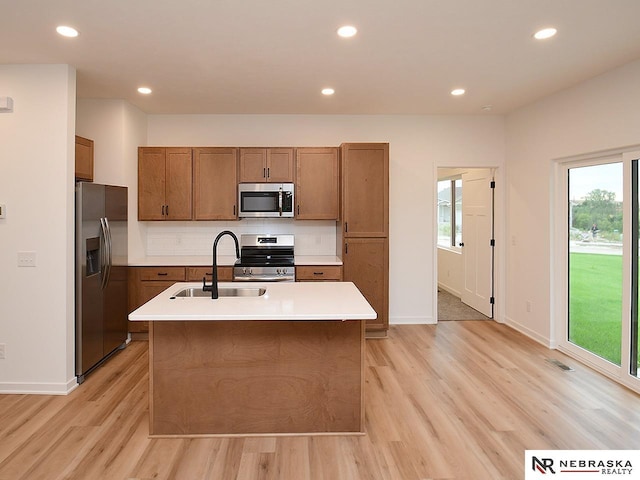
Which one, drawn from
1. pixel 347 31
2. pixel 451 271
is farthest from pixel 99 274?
pixel 451 271

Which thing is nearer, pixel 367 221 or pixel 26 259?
pixel 26 259

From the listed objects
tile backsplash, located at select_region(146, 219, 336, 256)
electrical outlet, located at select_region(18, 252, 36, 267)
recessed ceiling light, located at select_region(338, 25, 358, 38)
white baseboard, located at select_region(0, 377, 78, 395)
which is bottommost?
white baseboard, located at select_region(0, 377, 78, 395)

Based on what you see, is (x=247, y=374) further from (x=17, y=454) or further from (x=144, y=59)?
(x=144, y=59)

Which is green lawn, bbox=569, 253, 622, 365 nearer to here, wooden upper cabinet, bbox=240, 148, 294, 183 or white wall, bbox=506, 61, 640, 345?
white wall, bbox=506, 61, 640, 345

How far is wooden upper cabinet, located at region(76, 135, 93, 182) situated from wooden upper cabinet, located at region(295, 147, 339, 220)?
2126mm

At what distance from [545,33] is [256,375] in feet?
9.81

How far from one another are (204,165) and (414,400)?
339 cm

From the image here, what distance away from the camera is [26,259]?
3.43 meters

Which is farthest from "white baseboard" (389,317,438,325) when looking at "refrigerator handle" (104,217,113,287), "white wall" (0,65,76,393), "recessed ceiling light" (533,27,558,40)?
"white wall" (0,65,76,393)

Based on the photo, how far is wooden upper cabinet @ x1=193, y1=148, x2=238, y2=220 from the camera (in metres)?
5.00

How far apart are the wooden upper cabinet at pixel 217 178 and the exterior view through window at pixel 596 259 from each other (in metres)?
3.61

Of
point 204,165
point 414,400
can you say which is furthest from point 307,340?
point 204,165

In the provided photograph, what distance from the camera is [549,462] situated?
2.43 metres

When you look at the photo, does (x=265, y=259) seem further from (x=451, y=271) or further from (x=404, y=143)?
(x=451, y=271)
